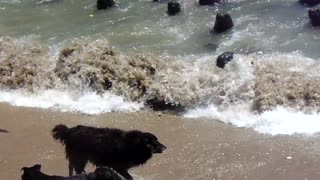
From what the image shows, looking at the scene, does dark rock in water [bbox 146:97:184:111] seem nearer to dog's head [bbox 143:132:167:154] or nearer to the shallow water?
the shallow water

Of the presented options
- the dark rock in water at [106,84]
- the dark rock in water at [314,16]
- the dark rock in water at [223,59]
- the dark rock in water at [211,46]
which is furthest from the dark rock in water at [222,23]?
the dark rock in water at [106,84]

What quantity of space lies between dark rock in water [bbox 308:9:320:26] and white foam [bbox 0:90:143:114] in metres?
5.19

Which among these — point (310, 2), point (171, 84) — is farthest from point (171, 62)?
point (310, 2)

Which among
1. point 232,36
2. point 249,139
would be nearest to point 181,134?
point 249,139

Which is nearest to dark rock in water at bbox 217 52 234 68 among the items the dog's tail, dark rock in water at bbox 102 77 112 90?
dark rock in water at bbox 102 77 112 90

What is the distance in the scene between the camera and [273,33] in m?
14.2

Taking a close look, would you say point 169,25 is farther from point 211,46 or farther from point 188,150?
point 188,150

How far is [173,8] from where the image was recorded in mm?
16016

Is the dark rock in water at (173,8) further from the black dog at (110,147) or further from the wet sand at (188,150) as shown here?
the black dog at (110,147)

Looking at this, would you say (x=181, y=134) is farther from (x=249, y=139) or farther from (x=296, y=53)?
(x=296, y=53)

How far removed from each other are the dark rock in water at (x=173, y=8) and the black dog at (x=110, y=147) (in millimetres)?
8419

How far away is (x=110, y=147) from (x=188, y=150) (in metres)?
1.72

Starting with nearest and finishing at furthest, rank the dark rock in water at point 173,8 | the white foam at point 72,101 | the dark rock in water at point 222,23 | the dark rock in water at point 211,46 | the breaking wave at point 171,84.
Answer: the breaking wave at point 171,84 < the white foam at point 72,101 < the dark rock in water at point 211,46 < the dark rock in water at point 222,23 < the dark rock in water at point 173,8

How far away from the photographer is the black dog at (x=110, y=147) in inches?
309
